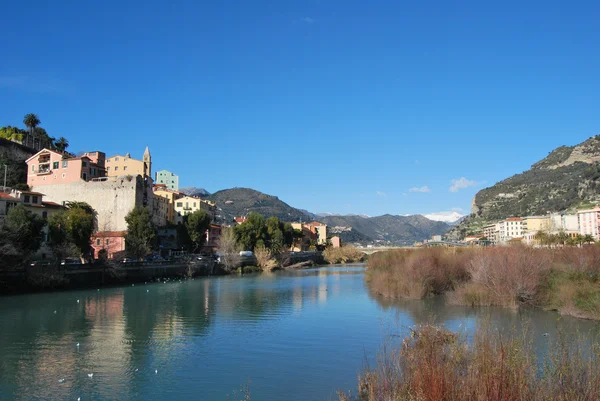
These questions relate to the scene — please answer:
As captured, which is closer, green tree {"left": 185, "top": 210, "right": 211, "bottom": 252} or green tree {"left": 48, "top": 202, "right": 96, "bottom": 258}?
green tree {"left": 48, "top": 202, "right": 96, "bottom": 258}

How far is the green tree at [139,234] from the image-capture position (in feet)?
227

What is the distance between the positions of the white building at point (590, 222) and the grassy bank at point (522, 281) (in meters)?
77.9

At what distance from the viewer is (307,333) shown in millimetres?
27594

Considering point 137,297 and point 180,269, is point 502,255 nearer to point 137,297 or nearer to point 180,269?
point 137,297

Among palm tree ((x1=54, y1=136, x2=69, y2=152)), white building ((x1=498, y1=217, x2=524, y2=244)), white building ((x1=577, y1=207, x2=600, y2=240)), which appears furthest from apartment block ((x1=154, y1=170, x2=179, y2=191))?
white building ((x1=577, y1=207, x2=600, y2=240))

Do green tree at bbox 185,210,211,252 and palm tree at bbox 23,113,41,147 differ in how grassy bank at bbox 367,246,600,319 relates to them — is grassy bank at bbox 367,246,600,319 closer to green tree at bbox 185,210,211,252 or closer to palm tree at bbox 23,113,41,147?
green tree at bbox 185,210,211,252

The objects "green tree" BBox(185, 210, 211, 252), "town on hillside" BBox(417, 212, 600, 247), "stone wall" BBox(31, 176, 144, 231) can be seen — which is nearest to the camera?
"stone wall" BBox(31, 176, 144, 231)

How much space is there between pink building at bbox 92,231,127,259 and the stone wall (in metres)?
3.53

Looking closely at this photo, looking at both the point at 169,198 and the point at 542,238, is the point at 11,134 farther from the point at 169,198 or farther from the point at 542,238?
the point at 542,238

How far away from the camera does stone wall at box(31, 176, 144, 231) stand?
76688 mm

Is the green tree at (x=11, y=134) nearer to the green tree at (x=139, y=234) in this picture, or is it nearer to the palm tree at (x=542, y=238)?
the green tree at (x=139, y=234)

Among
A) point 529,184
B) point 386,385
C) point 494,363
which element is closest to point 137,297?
point 386,385

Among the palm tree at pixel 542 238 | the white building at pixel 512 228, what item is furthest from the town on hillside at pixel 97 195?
the white building at pixel 512 228

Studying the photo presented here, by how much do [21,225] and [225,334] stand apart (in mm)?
30073
